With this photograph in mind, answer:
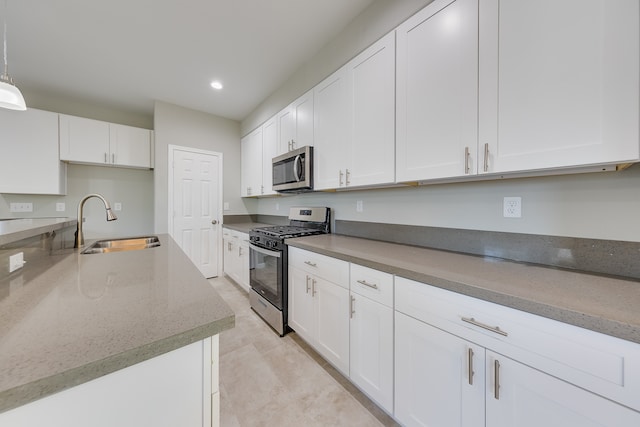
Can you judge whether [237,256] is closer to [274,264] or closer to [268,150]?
[274,264]

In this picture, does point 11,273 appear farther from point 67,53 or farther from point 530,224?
point 67,53

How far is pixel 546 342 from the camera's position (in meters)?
0.76

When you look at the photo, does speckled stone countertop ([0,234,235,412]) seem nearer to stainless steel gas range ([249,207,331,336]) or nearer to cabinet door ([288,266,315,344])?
cabinet door ([288,266,315,344])

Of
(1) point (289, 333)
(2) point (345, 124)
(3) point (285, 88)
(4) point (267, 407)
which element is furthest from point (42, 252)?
(3) point (285, 88)

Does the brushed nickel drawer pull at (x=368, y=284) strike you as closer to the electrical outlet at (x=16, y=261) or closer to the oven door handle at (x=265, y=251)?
the oven door handle at (x=265, y=251)

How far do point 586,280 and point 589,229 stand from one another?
0.93ft

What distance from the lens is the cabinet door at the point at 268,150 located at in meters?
2.95

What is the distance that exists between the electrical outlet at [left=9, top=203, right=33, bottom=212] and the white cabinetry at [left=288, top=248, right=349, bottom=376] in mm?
3547

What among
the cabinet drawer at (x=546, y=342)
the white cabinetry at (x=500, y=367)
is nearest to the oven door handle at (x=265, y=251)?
the white cabinetry at (x=500, y=367)

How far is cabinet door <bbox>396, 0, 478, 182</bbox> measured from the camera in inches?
47.6

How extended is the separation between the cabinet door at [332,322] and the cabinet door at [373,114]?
0.82 meters

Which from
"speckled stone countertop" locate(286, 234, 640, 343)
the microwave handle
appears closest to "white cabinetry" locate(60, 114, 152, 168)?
the microwave handle

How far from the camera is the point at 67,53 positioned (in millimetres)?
2281

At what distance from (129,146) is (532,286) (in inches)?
176
